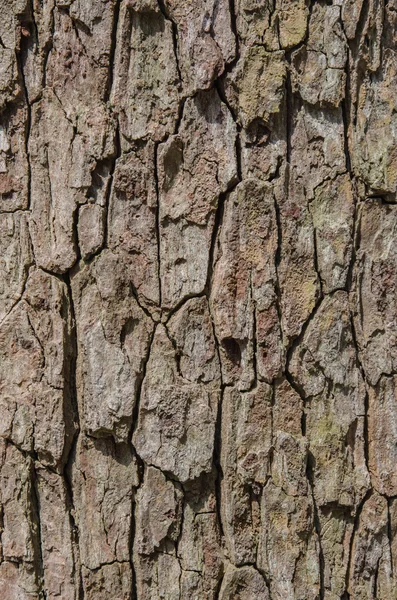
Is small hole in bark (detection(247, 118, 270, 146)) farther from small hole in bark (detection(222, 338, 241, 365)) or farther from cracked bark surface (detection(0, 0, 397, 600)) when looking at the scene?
small hole in bark (detection(222, 338, 241, 365))

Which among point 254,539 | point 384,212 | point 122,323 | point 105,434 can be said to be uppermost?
point 384,212

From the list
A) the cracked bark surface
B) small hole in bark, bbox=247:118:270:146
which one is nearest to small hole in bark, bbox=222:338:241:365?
the cracked bark surface

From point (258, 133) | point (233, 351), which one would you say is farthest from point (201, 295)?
point (258, 133)

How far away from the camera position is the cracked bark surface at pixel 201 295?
1.36 metres

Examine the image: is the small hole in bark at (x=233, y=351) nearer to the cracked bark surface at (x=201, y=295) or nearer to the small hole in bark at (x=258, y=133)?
the cracked bark surface at (x=201, y=295)

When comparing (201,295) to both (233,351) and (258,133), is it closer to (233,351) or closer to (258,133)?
(233,351)

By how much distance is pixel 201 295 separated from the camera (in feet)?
4.56

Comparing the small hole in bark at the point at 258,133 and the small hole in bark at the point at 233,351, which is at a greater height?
the small hole in bark at the point at 258,133

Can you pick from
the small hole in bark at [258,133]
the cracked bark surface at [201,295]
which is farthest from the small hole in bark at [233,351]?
the small hole in bark at [258,133]

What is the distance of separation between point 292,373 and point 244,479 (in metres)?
0.25

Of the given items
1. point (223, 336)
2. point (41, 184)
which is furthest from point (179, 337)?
point (41, 184)

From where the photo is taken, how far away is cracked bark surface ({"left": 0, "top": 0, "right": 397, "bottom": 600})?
4.47 ft

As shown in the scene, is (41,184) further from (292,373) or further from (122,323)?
(292,373)

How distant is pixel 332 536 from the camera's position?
1420 millimetres
